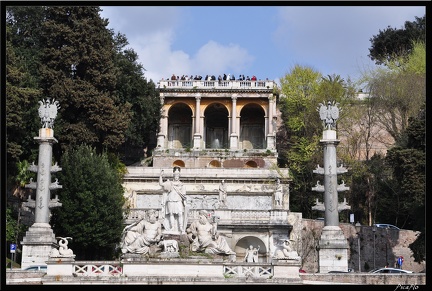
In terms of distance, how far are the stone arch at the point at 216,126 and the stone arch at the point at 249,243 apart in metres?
23.3

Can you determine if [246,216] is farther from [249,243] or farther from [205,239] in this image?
[205,239]

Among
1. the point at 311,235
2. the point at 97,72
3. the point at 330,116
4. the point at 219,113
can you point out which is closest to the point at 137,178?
the point at 97,72

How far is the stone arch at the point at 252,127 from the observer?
72.2m

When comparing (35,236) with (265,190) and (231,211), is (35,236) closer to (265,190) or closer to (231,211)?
(231,211)

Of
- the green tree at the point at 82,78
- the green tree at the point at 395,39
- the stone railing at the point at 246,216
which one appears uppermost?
the green tree at the point at 395,39

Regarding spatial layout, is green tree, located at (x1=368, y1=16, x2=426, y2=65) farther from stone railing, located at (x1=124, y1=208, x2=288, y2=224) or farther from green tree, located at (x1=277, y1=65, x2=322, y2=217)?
stone railing, located at (x1=124, y1=208, x2=288, y2=224)

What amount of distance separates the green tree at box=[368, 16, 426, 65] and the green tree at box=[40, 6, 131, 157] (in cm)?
2340

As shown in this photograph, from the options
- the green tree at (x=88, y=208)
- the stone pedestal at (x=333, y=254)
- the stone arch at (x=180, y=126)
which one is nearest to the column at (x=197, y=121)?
the stone arch at (x=180, y=126)

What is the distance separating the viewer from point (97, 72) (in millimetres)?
53156

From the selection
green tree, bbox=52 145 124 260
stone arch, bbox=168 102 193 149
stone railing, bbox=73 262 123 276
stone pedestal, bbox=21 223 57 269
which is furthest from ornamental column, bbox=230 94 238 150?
stone railing, bbox=73 262 123 276

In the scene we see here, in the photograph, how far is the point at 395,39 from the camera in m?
71.3

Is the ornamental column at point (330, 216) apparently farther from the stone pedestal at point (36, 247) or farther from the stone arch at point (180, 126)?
the stone arch at point (180, 126)

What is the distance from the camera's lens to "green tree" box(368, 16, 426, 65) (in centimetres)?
6938

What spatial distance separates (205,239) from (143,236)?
2.37 metres
